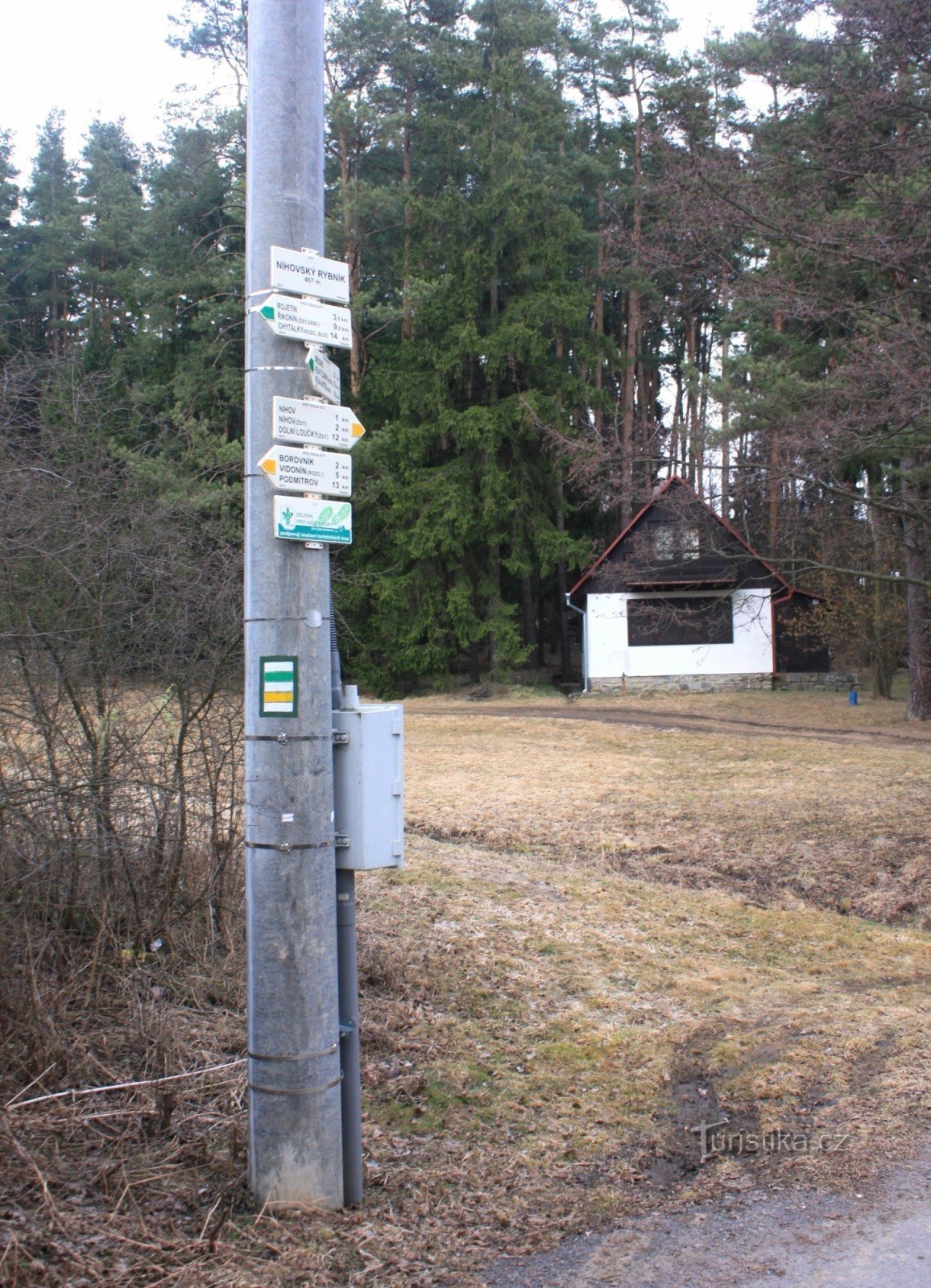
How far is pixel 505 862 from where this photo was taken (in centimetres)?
899

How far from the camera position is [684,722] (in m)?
22.9

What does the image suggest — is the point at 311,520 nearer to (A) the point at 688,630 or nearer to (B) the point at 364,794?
(B) the point at 364,794

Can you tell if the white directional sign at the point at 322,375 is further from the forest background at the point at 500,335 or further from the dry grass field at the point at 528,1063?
the dry grass field at the point at 528,1063

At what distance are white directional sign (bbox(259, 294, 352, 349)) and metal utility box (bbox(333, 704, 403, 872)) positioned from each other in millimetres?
1268

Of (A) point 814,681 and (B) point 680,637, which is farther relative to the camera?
(A) point 814,681

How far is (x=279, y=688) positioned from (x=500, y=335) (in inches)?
1158

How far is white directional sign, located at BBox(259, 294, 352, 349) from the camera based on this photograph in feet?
11.5

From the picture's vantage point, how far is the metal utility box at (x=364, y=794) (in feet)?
12.0

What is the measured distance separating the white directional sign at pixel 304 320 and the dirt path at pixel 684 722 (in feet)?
52.4

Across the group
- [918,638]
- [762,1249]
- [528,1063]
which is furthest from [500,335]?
[762,1249]

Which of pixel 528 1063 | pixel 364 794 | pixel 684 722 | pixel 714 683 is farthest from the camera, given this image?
pixel 714 683

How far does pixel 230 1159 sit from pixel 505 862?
553 centimetres

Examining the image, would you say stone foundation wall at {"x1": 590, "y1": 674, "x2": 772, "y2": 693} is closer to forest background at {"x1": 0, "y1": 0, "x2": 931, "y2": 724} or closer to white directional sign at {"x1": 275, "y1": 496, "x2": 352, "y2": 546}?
forest background at {"x1": 0, "y1": 0, "x2": 931, "y2": 724}

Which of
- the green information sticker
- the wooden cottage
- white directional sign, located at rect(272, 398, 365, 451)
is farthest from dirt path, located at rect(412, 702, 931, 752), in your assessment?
the green information sticker
